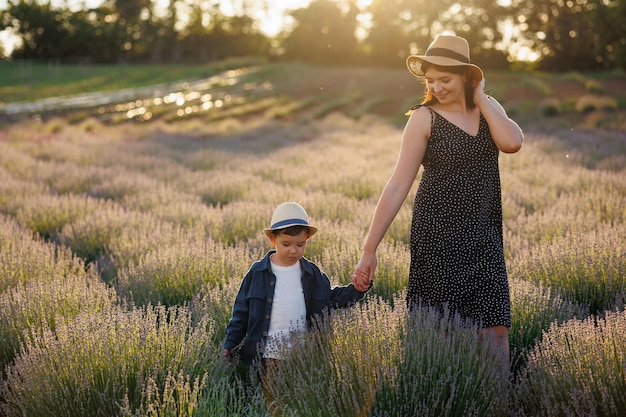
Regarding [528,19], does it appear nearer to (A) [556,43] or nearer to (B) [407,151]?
(A) [556,43]

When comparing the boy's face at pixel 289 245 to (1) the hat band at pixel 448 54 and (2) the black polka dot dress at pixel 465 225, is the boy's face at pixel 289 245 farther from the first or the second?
(1) the hat band at pixel 448 54

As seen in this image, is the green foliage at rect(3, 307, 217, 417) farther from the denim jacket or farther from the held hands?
the held hands

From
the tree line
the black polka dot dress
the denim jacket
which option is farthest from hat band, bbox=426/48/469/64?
the tree line

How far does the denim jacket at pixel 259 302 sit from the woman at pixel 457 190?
0.23m

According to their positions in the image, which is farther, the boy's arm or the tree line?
the tree line

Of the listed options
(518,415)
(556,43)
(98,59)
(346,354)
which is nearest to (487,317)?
(518,415)

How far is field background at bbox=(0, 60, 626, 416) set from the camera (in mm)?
2713

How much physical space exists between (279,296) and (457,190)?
0.98 meters

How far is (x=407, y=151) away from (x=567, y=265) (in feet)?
5.53

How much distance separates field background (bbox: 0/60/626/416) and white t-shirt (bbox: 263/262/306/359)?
0.17m

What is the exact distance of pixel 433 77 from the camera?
3.13m

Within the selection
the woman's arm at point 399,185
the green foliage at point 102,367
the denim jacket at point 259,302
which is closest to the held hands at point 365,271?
the woman's arm at point 399,185

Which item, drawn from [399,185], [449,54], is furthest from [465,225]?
[449,54]

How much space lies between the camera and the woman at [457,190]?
10.2 ft
